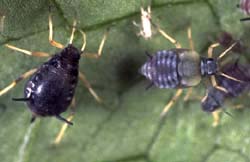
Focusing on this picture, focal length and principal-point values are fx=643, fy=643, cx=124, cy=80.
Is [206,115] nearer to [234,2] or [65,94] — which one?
[234,2]

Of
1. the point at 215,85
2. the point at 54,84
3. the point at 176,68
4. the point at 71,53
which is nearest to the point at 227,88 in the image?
the point at 215,85

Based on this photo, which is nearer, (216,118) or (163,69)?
(163,69)

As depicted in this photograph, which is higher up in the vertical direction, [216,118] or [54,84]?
[54,84]

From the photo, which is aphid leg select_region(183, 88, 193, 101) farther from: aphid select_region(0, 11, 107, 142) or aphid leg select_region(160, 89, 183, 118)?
aphid select_region(0, 11, 107, 142)

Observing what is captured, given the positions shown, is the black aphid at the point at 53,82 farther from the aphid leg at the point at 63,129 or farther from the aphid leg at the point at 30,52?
the aphid leg at the point at 63,129

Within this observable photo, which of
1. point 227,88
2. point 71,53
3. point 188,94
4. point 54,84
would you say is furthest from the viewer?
point 188,94

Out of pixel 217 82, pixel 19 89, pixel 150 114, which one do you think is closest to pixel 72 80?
pixel 19 89

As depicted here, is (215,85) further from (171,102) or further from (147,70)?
(147,70)
